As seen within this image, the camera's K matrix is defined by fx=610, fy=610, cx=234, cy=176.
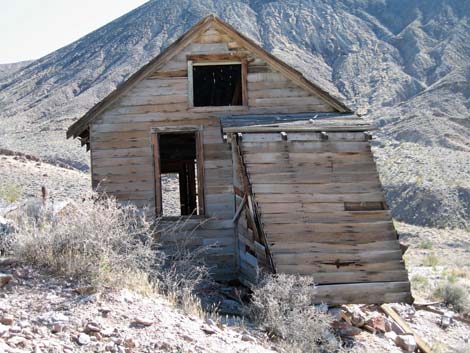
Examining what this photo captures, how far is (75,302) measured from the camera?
20.7ft

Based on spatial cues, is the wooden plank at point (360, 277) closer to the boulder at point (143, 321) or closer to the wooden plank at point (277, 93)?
the boulder at point (143, 321)

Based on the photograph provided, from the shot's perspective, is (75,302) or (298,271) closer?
(75,302)

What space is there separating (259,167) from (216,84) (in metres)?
5.33

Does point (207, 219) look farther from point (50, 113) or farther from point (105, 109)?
point (50, 113)

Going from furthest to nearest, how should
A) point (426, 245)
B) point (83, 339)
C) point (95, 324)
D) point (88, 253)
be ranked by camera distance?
point (426, 245) < point (88, 253) < point (95, 324) < point (83, 339)

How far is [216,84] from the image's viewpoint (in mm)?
13914

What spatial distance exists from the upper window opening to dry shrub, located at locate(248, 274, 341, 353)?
562 centimetres

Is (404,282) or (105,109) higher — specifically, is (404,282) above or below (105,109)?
below

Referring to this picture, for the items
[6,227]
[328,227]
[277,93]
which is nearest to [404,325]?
[328,227]

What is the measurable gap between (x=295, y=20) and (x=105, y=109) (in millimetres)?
55636

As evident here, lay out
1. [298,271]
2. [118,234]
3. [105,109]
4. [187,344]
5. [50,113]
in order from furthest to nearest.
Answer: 1. [50,113]
2. [105,109]
3. [298,271]
4. [118,234]
5. [187,344]

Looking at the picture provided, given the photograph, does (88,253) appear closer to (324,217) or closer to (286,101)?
(324,217)

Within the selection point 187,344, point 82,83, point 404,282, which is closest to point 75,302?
point 187,344

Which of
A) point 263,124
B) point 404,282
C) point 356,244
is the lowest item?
point 404,282
